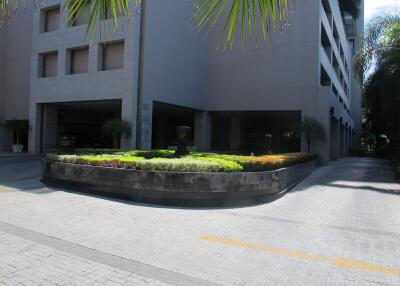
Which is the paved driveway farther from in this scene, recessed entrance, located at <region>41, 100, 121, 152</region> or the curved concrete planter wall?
recessed entrance, located at <region>41, 100, 121, 152</region>

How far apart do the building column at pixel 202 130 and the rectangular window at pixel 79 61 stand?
8523 mm

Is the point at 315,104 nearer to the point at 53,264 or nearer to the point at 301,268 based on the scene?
the point at 301,268

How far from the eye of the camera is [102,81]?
70.0ft

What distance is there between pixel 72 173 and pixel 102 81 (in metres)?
11.3

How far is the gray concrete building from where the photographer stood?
2058 cm

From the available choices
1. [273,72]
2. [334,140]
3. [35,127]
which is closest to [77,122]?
[35,127]

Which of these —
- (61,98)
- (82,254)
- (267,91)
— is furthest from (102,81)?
(82,254)

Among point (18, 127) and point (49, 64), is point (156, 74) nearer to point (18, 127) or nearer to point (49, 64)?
point (49, 64)

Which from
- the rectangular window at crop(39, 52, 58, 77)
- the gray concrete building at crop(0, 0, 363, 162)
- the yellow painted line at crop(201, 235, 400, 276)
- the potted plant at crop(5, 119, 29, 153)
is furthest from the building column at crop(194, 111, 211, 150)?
the yellow painted line at crop(201, 235, 400, 276)

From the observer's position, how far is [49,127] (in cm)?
2544

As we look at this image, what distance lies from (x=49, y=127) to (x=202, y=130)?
10803 mm

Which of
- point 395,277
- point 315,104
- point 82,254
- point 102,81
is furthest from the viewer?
point 315,104

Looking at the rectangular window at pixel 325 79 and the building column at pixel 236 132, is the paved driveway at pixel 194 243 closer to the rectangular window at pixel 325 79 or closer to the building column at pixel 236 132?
the rectangular window at pixel 325 79

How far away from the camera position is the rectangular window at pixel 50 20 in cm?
2392
